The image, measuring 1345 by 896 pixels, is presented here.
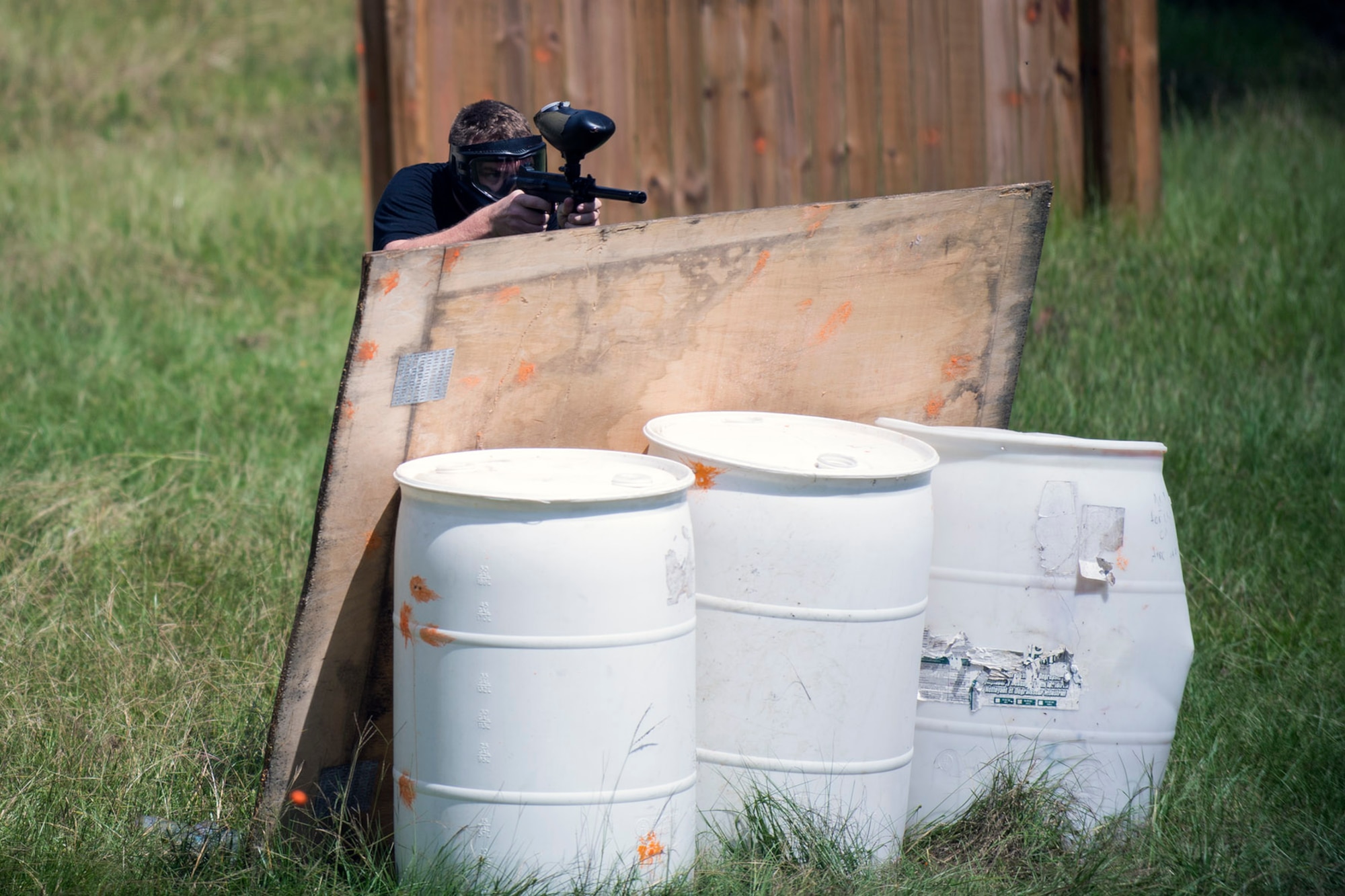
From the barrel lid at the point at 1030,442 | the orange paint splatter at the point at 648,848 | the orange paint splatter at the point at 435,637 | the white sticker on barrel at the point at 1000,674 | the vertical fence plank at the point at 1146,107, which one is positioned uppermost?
the vertical fence plank at the point at 1146,107

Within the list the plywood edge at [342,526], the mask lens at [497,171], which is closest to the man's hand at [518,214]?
the mask lens at [497,171]

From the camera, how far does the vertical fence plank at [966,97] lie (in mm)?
6750

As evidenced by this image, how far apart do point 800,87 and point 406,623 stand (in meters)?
5.28

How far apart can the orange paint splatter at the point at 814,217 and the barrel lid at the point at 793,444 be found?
44 cm

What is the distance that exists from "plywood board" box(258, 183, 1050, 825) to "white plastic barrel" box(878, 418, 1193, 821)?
0.33m

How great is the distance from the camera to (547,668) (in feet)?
7.48

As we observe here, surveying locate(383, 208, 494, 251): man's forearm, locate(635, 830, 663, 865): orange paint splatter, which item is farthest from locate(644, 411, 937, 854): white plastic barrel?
locate(383, 208, 494, 251): man's forearm

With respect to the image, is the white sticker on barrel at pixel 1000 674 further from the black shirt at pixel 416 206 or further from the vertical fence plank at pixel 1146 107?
the vertical fence plank at pixel 1146 107

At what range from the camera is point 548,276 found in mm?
2717

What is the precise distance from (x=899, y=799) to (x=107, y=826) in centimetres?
173

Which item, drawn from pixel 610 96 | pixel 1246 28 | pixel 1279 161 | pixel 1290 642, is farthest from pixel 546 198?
pixel 1246 28

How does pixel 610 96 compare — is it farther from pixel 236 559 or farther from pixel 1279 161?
pixel 1279 161

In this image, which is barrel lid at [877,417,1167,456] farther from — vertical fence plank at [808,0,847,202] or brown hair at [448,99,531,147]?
vertical fence plank at [808,0,847,202]

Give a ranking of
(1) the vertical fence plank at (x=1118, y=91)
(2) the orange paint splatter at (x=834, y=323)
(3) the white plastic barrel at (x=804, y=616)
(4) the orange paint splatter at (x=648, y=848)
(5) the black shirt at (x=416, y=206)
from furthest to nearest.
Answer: (1) the vertical fence plank at (x=1118, y=91) < (5) the black shirt at (x=416, y=206) < (2) the orange paint splatter at (x=834, y=323) < (3) the white plastic barrel at (x=804, y=616) < (4) the orange paint splatter at (x=648, y=848)
